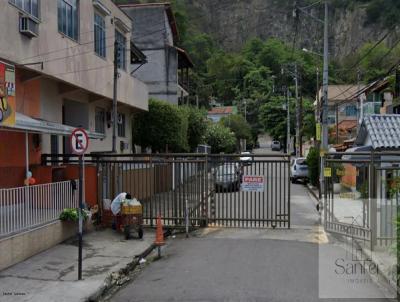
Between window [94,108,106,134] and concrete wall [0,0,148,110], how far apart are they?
0.96 metres

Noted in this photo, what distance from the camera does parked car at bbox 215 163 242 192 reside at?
1650 cm

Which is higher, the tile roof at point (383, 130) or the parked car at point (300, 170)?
Answer: the tile roof at point (383, 130)

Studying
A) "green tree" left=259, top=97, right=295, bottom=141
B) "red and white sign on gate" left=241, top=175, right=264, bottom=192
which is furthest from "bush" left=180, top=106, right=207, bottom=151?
A: "green tree" left=259, top=97, right=295, bottom=141

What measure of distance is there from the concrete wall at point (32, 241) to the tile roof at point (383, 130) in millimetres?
9953

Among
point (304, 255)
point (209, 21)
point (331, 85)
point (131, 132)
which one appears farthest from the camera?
point (209, 21)

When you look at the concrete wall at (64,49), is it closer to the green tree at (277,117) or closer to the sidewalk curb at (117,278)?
the sidewalk curb at (117,278)

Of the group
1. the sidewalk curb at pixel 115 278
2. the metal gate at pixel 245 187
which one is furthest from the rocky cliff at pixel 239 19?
the sidewalk curb at pixel 115 278

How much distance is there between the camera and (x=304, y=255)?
11.8m

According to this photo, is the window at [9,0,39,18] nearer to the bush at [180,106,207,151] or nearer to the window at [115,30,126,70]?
the window at [115,30,126,70]

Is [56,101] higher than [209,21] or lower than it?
lower

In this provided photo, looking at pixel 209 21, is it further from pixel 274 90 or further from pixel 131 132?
pixel 131 132

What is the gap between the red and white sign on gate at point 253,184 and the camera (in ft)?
51.9

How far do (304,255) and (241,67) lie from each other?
94659mm

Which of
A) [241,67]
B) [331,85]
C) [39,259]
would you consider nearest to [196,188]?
[39,259]
